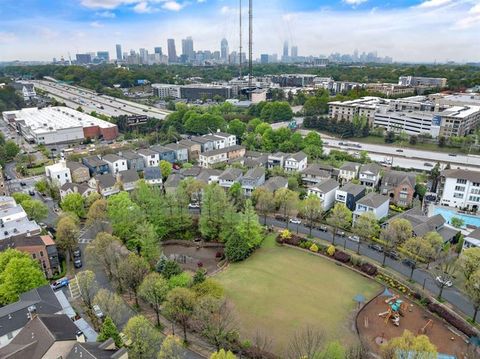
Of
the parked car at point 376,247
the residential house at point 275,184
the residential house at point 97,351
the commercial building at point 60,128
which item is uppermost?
the commercial building at point 60,128

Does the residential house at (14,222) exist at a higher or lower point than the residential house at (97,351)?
higher

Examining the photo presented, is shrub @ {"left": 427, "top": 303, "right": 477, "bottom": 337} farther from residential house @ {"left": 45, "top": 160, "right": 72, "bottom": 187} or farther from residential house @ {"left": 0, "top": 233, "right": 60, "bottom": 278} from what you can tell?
residential house @ {"left": 45, "top": 160, "right": 72, "bottom": 187}

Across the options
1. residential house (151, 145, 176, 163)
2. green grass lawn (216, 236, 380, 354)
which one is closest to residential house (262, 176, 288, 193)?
green grass lawn (216, 236, 380, 354)

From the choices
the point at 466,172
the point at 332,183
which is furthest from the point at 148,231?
the point at 466,172

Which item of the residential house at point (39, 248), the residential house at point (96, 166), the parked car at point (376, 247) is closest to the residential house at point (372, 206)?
the parked car at point (376, 247)

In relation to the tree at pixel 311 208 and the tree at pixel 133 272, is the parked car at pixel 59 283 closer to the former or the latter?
the tree at pixel 133 272

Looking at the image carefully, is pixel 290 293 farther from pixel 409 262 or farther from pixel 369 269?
pixel 409 262

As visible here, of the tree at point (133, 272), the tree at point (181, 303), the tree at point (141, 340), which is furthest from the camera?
the tree at point (133, 272)
